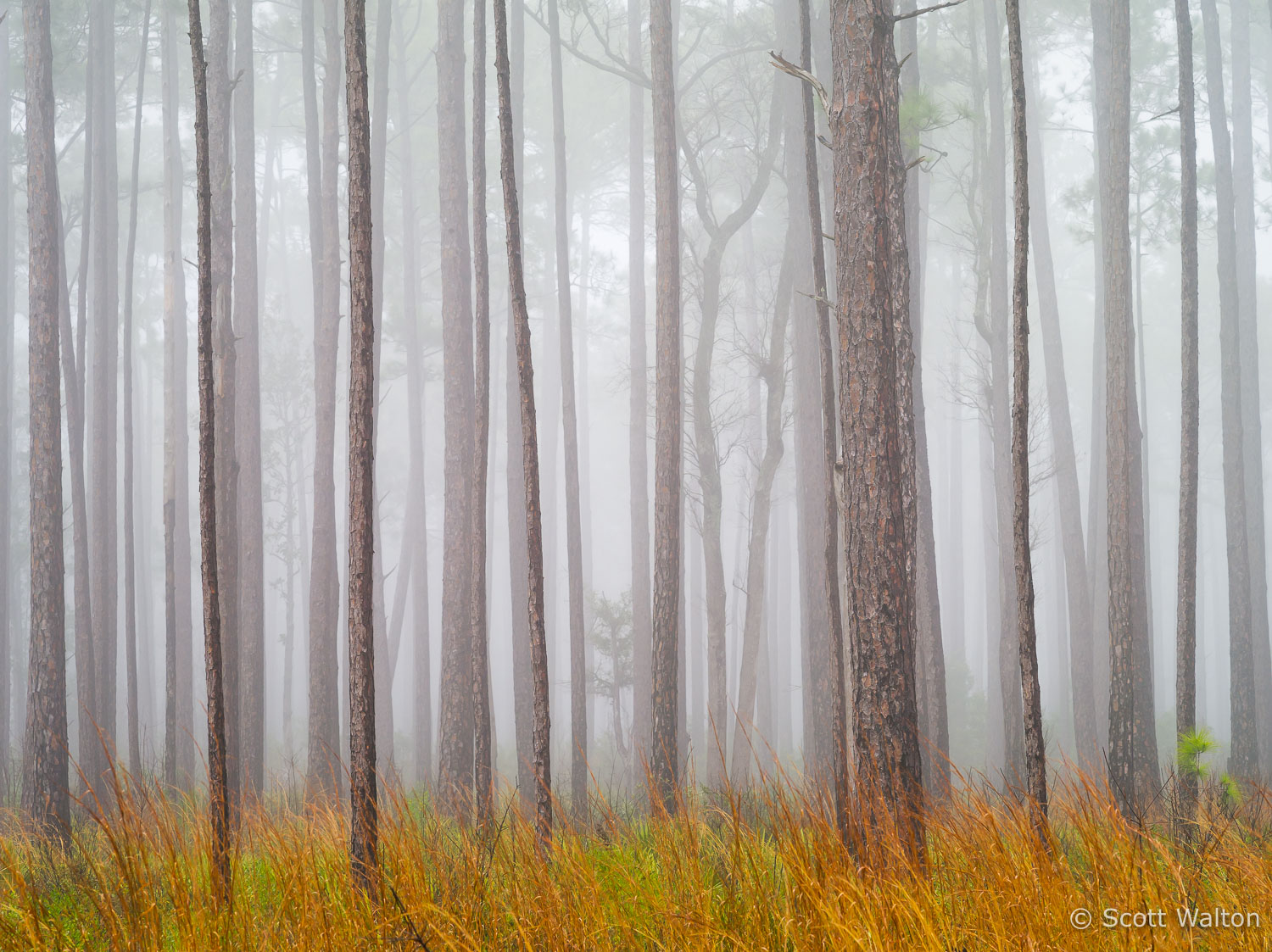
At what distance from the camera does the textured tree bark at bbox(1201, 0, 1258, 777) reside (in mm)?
9539

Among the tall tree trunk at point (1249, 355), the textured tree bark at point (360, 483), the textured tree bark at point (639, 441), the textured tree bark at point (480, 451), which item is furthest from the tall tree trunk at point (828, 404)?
the tall tree trunk at point (1249, 355)

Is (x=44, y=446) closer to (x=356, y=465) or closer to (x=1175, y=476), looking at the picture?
(x=356, y=465)

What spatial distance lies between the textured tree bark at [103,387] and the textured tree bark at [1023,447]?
9.29 m

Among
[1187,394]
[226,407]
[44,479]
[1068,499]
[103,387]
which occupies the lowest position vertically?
[1068,499]

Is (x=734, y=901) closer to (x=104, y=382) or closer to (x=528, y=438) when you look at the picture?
(x=528, y=438)

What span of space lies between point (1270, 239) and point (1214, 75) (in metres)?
11.5

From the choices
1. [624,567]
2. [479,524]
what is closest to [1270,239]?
[479,524]

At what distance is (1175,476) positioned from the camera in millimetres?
31469

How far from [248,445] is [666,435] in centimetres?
528

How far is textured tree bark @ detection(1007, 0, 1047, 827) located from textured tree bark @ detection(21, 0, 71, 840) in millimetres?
7513

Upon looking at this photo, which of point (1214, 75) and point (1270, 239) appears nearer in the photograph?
point (1214, 75)

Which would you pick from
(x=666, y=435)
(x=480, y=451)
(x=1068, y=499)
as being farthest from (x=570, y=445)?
(x=1068, y=499)

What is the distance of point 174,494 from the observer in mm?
9648

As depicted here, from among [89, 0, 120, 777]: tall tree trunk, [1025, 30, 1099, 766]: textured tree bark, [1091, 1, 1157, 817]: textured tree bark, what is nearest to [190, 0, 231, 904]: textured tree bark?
[89, 0, 120, 777]: tall tree trunk
